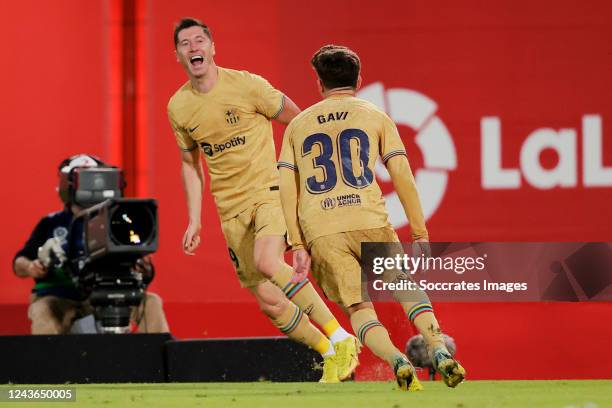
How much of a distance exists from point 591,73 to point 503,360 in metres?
1.72

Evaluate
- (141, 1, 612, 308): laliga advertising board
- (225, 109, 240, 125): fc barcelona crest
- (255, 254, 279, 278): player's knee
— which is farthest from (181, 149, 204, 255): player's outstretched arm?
(141, 1, 612, 308): laliga advertising board

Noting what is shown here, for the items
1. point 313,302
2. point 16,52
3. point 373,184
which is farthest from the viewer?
point 16,52

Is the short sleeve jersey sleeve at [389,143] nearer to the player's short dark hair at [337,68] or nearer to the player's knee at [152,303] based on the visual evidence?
the player's short dark hair at [337,68]

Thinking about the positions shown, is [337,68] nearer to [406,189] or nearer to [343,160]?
[343,160]

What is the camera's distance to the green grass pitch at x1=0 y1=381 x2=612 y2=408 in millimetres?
4531

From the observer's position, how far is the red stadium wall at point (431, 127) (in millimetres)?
8000

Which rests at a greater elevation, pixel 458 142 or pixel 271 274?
pixel 458 142

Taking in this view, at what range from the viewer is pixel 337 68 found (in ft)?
17.2

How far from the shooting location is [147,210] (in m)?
6.70

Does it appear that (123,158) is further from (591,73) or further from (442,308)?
(591,73)

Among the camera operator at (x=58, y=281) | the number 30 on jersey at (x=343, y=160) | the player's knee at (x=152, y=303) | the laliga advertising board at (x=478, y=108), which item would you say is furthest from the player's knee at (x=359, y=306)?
the laliga advertising board at (x=478, y=108)

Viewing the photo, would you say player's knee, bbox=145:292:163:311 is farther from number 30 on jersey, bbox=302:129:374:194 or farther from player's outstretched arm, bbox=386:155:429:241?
player's outstretched arm, bbox=386:155:429:241

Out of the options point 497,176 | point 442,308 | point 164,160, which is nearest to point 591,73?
point 497,176

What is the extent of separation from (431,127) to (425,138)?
8 centimetres
